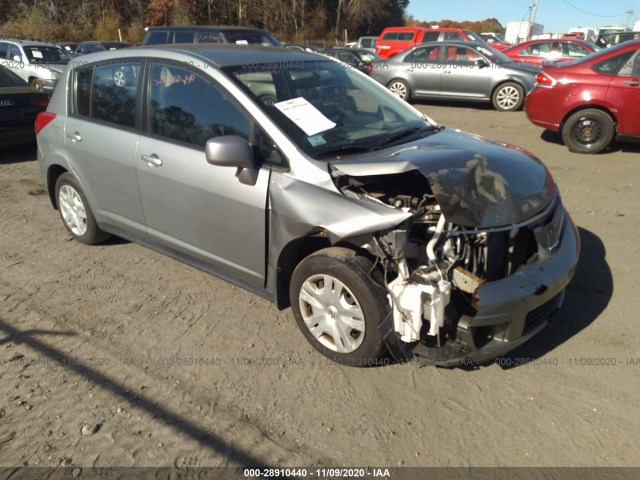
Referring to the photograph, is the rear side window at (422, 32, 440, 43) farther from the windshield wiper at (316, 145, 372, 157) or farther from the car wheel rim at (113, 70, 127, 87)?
the windshield wiper at (316, 145, 372, 157)

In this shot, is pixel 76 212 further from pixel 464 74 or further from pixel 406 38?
pixel 406 38

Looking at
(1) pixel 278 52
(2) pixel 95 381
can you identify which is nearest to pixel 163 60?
(1) pixel 278 52

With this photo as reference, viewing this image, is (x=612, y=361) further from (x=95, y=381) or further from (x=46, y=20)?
(x=46, y=20)

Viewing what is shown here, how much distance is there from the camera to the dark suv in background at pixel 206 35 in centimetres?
1024

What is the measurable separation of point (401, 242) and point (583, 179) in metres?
4.91

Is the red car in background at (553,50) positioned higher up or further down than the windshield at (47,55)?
higher up

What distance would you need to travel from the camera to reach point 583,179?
650 cm

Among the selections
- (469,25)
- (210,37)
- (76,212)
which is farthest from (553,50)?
(469,25)

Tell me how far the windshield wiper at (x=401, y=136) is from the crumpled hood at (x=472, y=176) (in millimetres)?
104

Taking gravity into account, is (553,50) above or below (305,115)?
above

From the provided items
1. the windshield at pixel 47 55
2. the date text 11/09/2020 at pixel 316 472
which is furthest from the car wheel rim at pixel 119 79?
the windshield at pixel 47 55

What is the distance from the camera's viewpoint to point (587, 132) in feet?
25.1

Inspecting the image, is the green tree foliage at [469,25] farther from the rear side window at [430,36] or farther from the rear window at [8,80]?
the rear window at [8,80]

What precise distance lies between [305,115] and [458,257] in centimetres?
137
